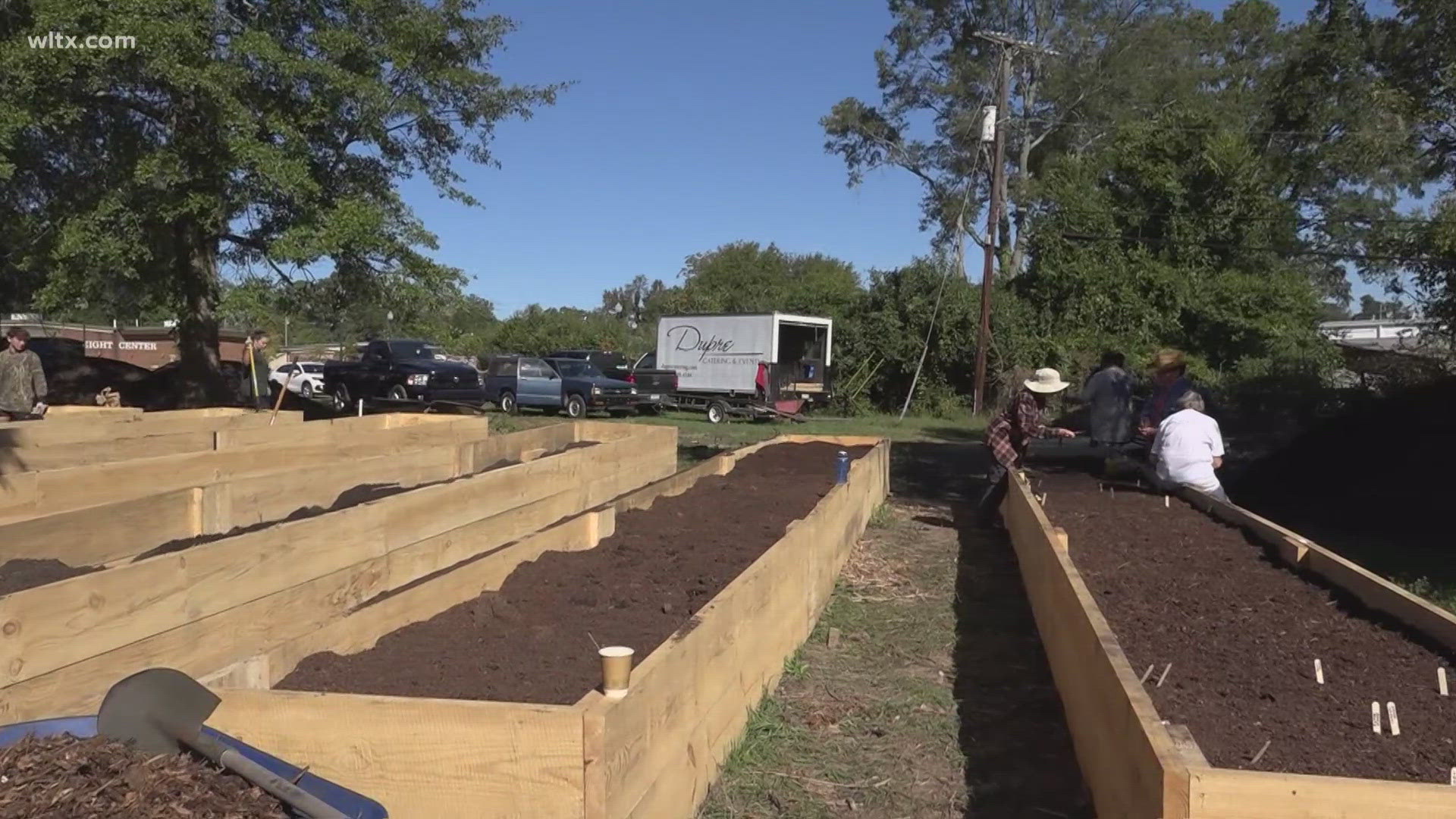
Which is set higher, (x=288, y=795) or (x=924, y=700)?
(x=288, y=795)

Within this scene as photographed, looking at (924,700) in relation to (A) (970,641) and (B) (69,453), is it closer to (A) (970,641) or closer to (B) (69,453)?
(A) (970,641)

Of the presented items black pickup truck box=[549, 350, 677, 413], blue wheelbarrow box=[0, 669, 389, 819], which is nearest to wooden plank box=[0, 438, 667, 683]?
blue wheelbarrow box=[0, 669, 389, 819]

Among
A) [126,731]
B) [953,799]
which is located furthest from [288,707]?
[953,799]

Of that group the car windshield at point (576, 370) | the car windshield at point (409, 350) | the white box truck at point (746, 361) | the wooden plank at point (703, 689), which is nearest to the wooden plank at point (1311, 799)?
the wooden plank at point (703, 689)

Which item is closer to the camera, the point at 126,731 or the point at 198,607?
the point at 126,731

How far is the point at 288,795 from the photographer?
2363 mm

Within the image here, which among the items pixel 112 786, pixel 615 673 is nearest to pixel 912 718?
pixel 615 673

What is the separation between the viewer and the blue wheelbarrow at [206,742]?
7.93ft

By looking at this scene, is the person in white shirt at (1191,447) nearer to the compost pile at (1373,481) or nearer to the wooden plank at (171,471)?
the compost pile at (1373,481)

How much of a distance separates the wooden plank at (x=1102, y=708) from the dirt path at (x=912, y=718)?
0.21 meters

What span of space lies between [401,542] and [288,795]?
3.98 meters

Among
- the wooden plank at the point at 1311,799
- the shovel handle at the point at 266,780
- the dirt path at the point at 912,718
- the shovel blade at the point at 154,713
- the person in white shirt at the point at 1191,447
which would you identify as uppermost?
the person in white shirt at the point at 1191,447

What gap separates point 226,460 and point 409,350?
1855 cm

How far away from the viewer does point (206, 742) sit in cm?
255
